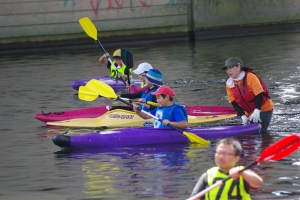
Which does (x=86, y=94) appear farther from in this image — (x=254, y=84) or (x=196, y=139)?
(x=254, y=84)

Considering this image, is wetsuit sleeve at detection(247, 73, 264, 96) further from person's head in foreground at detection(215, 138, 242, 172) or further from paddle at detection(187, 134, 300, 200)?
person's head in foreground at detection(215, 138, 242, 172)

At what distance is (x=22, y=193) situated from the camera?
335 inches

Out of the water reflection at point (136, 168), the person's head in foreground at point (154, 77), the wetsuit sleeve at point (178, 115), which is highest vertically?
the person's head in foreground at point (154, 77)

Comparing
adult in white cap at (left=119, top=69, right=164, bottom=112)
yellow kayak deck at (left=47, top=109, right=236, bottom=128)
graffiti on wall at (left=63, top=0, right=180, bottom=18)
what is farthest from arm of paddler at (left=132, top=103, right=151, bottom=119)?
graffiti on wall at (left=63, top=0, right=180, bottom=18)

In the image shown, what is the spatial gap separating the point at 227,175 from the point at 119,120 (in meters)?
7.36

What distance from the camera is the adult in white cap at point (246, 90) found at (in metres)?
10.5

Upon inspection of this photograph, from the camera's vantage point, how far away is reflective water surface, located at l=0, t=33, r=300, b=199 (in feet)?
28.0

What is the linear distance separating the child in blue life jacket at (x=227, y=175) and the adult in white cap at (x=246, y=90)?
16.2 ft

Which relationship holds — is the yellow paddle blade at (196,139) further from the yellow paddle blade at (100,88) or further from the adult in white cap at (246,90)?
the yellow paddle blade at (100,88)

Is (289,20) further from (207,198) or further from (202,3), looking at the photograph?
(207,198)

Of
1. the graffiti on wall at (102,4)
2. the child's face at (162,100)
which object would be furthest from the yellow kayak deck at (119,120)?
the graffiti on wall at (102,4)

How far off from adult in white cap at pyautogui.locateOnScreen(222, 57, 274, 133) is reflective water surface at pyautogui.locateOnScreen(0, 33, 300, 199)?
45cm

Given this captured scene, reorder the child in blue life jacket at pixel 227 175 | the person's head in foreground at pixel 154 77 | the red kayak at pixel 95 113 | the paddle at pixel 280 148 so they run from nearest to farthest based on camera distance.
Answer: the child in blue life jacket at pixel 227 175, the paddle at pixel 280 148, the person's head in foreground at pixel 154 77, the red kayak at pixel 95 113

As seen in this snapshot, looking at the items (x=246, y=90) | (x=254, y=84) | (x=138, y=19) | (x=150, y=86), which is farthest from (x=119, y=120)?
(x=138, y=19)
